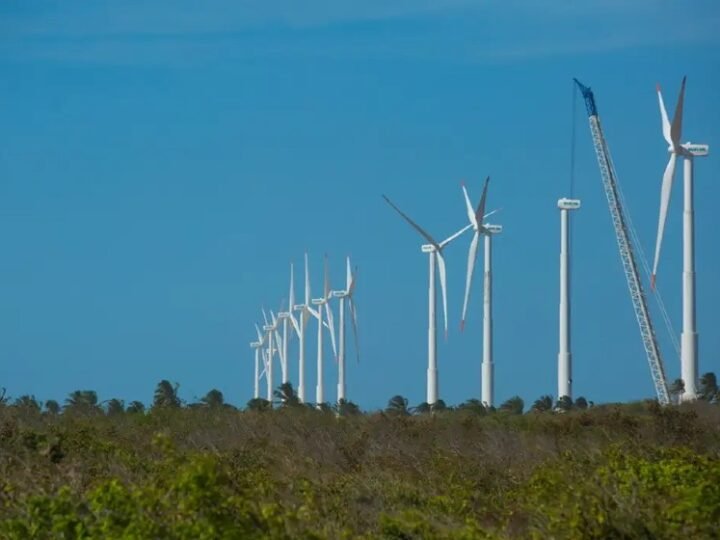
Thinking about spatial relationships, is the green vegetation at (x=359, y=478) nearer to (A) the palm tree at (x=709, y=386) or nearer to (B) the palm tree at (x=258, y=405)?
(B) the palm tree at (x=258, y=405)

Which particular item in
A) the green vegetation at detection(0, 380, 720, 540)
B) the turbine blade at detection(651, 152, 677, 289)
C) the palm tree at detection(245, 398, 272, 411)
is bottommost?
the green vegetation at detection(0, 380, 720, 540)

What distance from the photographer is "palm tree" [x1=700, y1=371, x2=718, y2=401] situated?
7407 cm

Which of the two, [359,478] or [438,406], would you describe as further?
[438,406]

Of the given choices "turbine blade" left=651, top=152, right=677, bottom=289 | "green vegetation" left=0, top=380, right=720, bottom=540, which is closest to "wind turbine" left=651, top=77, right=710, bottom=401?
"turbine blade" left=651, top=152, right=677, bottom=289

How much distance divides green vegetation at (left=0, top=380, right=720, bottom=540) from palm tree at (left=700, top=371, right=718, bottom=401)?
897 inches

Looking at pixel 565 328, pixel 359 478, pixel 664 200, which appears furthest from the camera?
pixel 565 328

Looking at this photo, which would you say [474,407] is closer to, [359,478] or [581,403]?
[581,403]

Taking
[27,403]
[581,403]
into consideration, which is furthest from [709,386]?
[27,403]

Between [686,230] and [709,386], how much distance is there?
62.3 ft

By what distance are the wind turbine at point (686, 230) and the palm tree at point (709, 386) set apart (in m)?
7.99

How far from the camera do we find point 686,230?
204 ft

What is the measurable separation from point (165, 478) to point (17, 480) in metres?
4.57

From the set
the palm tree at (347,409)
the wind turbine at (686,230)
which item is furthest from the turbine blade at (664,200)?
the palm tree at (347,409)

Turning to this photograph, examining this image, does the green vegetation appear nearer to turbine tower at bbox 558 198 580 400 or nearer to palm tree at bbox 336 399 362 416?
palm tree at bbox 336 399 362 416
